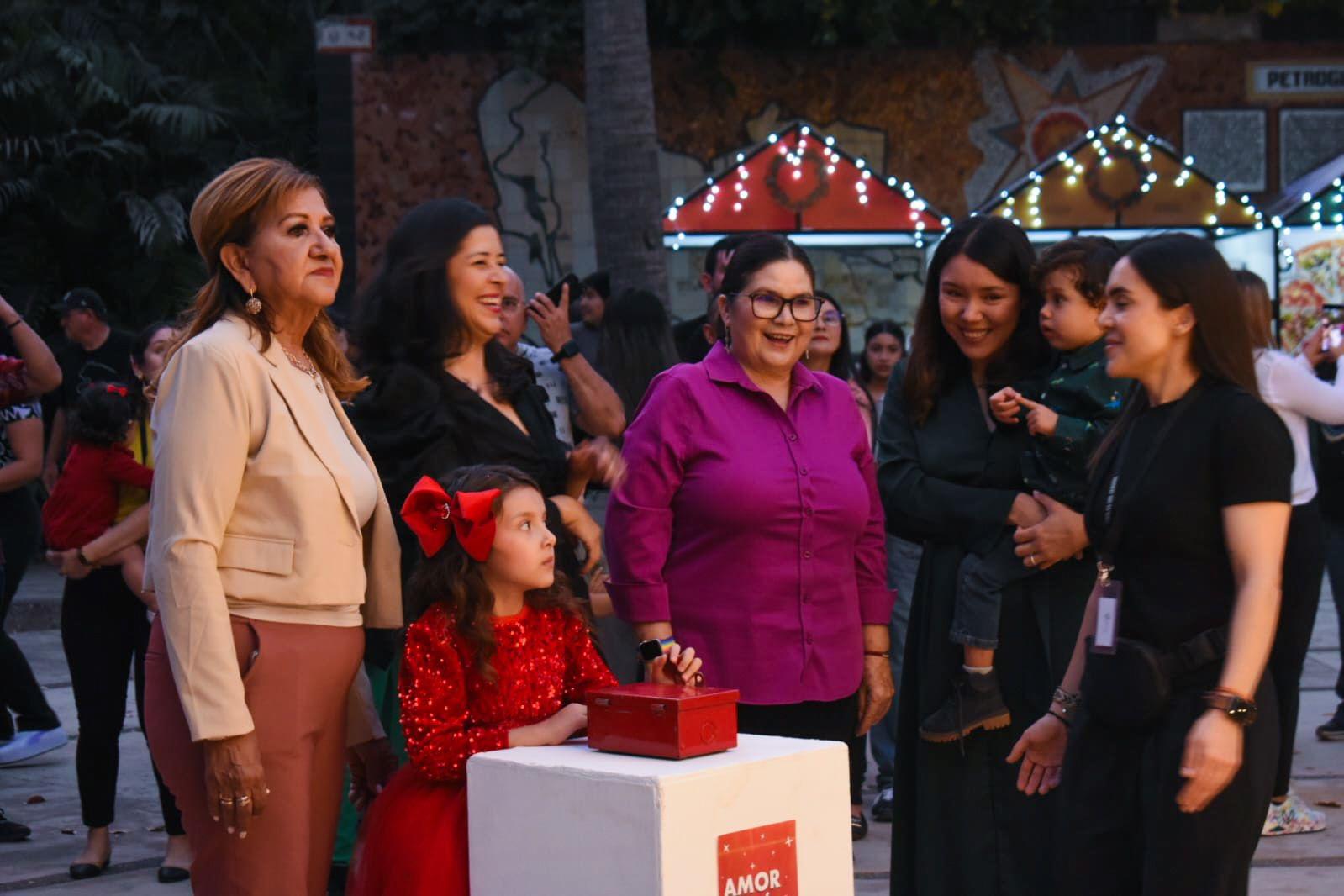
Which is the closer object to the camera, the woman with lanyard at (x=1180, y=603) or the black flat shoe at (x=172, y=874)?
the woman with lanyard at (x=1180, y=603)

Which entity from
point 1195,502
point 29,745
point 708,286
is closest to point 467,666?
point 1195,502

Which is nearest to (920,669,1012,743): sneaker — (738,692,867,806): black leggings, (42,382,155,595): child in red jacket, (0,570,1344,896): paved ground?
(738,692,867,806): black leggings

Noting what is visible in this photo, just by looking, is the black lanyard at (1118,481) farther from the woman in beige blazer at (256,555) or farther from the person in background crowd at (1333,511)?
the person in background crowd at (1333,511)

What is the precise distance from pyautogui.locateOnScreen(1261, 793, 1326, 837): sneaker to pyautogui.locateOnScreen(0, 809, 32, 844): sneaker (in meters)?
4.57

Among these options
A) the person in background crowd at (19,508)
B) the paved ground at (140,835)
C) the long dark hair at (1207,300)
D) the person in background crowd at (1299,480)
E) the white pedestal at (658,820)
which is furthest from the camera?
the person in background crowd at (19,508)

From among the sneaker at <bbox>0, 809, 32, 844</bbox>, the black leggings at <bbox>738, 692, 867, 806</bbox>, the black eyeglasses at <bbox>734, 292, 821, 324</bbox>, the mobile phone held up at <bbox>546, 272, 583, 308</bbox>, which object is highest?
the mobile phone held up at <bbox>546, 272, 583, 308</bbox>

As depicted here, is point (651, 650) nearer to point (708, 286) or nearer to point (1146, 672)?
point (1146, 672)

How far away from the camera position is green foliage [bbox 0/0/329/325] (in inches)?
599

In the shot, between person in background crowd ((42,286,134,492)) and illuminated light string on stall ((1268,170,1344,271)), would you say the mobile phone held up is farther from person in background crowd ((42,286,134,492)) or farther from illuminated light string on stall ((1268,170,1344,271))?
illuminated light string on stall ((1268,170,1344,271))

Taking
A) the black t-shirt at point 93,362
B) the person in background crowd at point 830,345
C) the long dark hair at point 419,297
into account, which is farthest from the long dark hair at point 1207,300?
the black t-shirt at point 93,362

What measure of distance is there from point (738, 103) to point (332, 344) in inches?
475

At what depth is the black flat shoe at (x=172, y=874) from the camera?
554cm

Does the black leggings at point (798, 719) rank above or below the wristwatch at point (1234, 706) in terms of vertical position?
below

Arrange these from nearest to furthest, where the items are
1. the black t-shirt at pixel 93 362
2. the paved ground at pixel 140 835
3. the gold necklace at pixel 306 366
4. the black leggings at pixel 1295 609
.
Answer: the gold necklace at pixel 306 366 < the black leggings at pixel 1295 609 < the paved ground at pixel 140 835 < the black t-shirt at pixel 93 362
